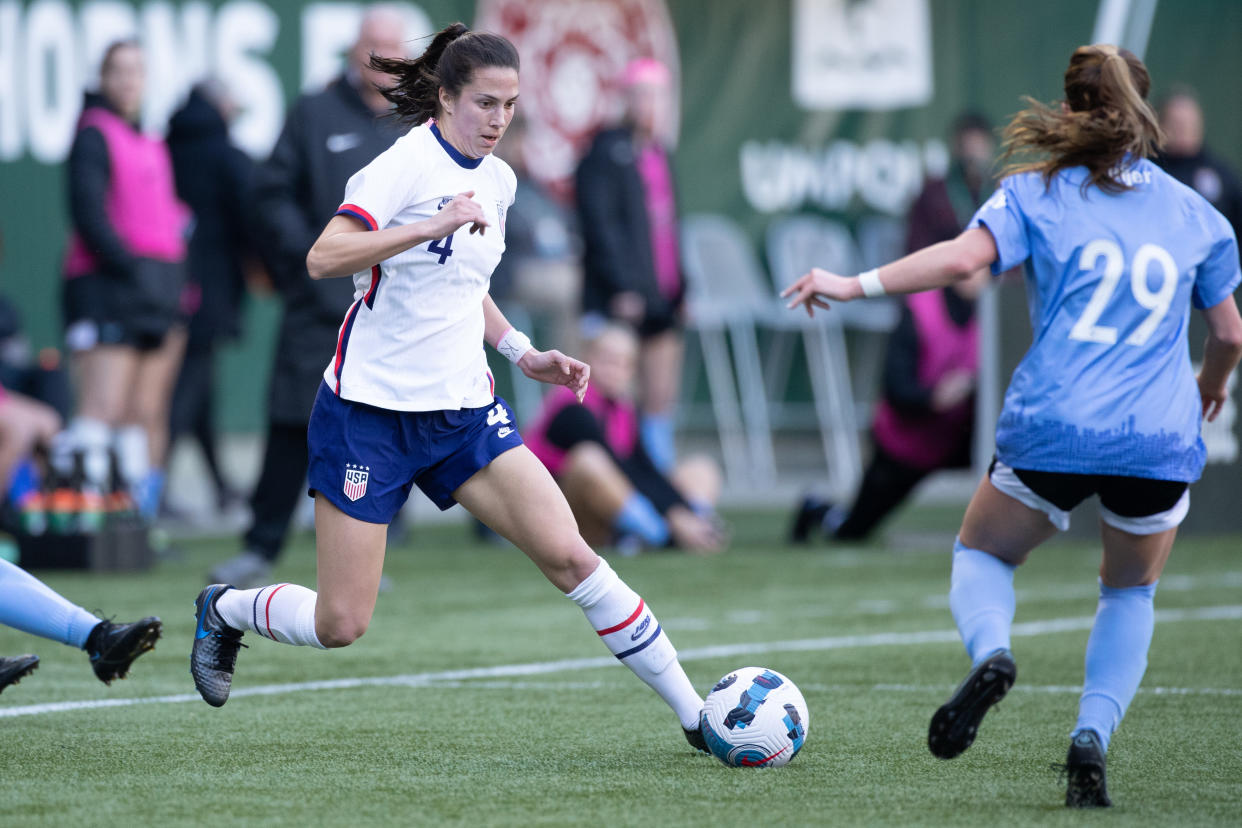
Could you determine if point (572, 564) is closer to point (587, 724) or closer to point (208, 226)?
point (587, 724)

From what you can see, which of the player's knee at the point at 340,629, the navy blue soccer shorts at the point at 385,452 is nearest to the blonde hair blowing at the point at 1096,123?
the navy blue soccer shorts at the point at 385,452

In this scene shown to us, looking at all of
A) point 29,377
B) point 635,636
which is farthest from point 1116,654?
point 29,377

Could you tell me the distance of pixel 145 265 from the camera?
10.4 m

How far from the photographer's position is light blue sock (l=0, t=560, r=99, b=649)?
4969mm

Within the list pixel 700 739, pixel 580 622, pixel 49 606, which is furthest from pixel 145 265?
pixel 700 739

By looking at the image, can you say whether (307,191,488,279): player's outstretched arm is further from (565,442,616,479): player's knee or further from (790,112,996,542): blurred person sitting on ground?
(790,112,996,542): blurred person sitting on ground

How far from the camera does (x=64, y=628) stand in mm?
4996

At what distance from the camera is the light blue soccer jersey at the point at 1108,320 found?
14.1 feet

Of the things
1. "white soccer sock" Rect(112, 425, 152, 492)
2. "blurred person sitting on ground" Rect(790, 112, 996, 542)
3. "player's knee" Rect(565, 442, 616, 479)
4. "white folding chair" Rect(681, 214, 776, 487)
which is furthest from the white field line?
"white folding chair" Rect(681, 214, 776, 487)

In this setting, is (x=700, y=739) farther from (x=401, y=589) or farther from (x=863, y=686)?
(x=401, y=589)

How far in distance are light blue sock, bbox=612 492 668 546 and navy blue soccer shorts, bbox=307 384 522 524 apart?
568 centimetres

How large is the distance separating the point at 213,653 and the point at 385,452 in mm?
752

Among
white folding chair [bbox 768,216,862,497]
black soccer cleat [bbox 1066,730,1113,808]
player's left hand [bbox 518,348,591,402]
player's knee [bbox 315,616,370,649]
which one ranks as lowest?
white folding chair [bbox 768,216,862,497]

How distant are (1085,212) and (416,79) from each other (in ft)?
5.70
